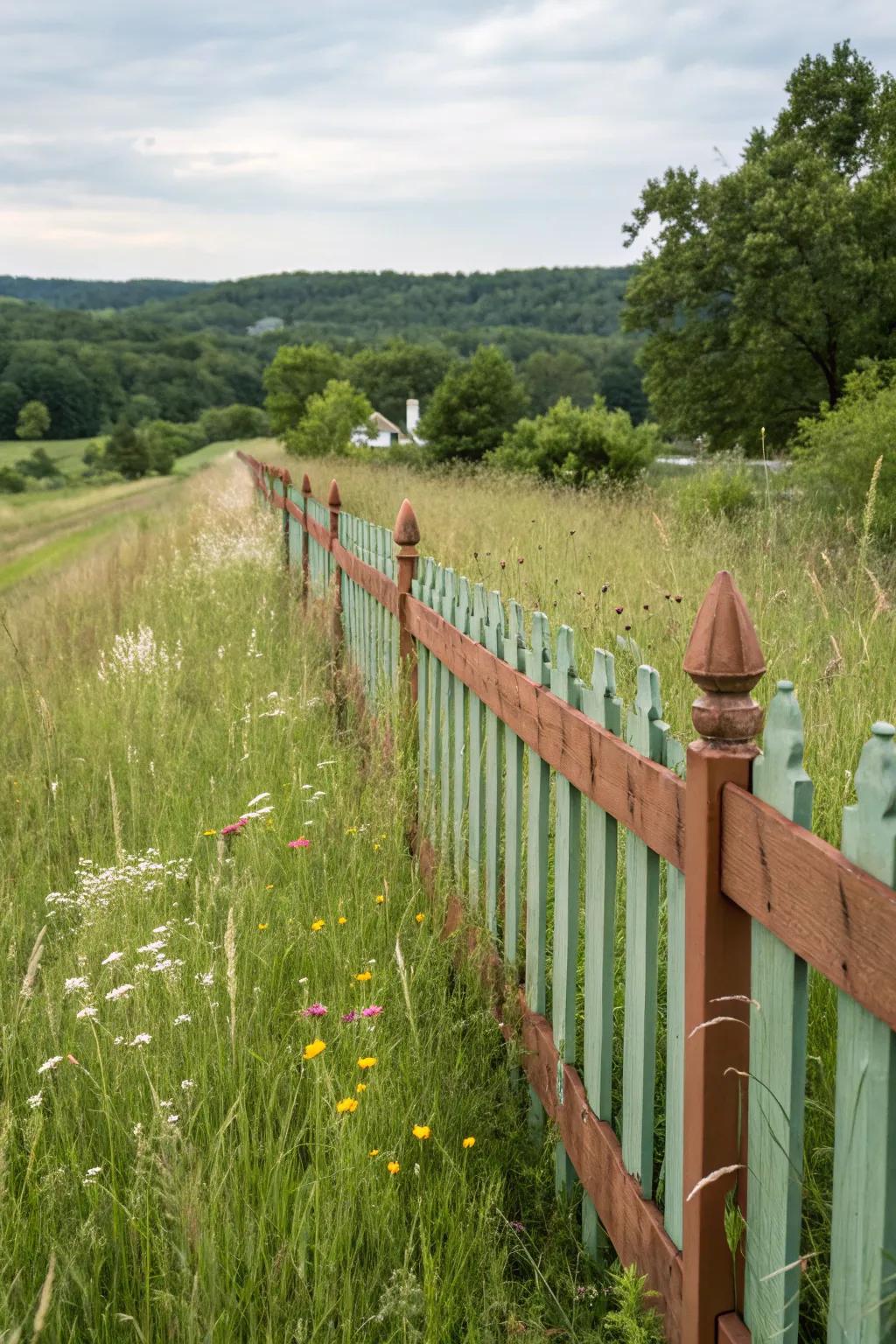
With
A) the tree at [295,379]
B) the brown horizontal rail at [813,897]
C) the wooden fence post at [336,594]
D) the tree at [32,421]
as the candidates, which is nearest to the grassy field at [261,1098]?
the brown horizontal rail at [813,897]

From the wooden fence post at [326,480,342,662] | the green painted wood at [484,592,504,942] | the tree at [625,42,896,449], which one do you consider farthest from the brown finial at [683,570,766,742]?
the tree at [625,42,896,449]

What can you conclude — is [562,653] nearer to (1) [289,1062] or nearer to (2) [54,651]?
(1) [289,1062]

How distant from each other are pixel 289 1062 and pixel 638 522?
859 centimetres

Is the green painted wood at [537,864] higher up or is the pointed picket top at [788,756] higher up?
the pointed picket top at [788,756]

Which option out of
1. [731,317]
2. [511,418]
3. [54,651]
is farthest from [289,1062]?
[511,418]

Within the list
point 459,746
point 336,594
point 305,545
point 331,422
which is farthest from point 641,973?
point 331,422

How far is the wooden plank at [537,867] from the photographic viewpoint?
2428 mm

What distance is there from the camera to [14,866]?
165 inches

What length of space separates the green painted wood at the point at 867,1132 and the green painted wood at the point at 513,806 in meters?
1.43

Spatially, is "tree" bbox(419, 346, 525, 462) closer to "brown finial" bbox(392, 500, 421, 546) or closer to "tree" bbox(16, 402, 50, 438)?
"brown finial" bbox(392, 500, 421, 546)

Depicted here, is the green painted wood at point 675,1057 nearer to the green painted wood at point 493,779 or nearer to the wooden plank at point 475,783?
the green painted wood at point 493,779

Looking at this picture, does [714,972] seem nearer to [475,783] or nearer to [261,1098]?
[261,1098]

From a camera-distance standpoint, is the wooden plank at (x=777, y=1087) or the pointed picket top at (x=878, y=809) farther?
the wooden plank at (x=777, y=1087)

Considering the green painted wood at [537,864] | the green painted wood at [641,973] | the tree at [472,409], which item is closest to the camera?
the green painted wood at [641,973]
